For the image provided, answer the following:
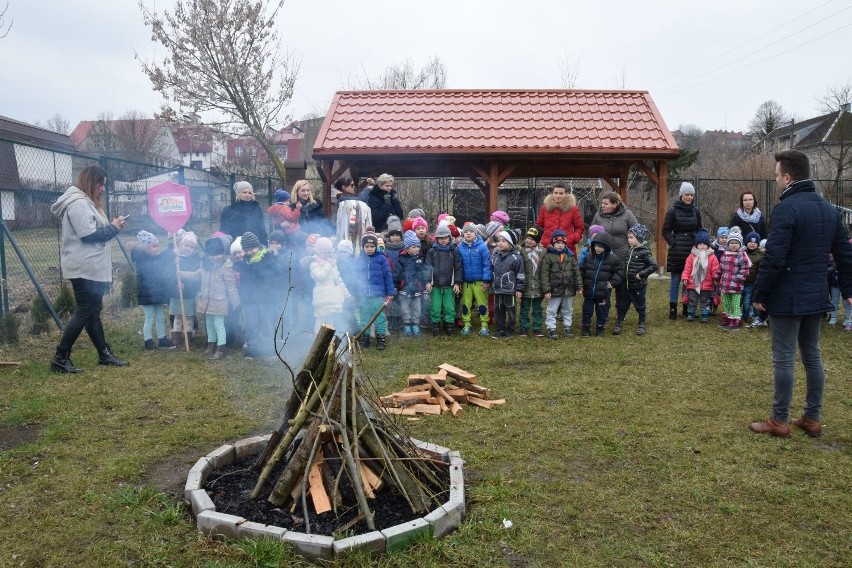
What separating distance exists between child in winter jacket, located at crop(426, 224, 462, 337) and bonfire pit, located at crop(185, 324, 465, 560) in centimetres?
479

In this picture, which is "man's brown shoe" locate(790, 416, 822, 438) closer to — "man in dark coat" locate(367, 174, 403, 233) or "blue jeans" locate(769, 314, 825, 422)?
"blue jeans" locate(769, 314, 825, 422)

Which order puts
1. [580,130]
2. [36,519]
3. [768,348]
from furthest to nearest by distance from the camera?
[580,130], [768,348], [36,519]

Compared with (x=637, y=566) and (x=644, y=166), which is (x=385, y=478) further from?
(x=644, y=166)

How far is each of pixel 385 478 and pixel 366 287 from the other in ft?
15.2

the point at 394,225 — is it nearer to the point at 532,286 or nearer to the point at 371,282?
the point at 371,282

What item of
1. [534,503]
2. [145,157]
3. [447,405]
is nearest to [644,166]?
[447,405]

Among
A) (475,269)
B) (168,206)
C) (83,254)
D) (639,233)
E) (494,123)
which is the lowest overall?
(475,269)

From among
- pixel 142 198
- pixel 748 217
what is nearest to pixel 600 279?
pixel 748 217

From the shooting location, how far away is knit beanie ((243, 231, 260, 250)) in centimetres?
784

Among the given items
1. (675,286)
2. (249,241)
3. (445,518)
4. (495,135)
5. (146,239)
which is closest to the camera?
(445,518)

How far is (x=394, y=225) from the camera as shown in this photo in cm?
905

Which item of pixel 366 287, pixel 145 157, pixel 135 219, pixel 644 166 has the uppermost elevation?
pixel 145 157

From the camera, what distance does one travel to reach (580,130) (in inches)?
502

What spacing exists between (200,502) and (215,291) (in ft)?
15.6
